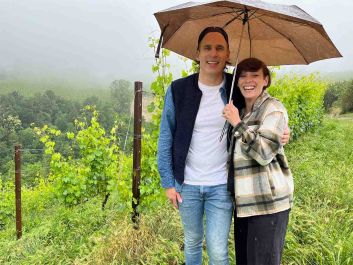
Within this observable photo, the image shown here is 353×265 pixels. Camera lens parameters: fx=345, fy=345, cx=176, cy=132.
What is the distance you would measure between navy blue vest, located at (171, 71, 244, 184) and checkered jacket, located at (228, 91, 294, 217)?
0.30 metres

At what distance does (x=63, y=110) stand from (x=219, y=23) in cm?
10385

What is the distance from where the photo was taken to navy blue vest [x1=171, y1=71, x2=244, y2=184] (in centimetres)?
237

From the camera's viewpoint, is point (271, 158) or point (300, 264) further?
point (300, 264)

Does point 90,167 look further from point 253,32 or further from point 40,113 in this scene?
point 40,113

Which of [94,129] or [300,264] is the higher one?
[94,129]

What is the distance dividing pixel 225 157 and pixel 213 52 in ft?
2.31

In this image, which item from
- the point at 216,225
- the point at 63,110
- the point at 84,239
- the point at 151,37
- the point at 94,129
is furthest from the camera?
the point at 63,110

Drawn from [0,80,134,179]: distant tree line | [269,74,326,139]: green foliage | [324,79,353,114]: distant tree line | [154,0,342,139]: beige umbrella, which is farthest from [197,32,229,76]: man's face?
[0,80,134,179]: distant tree line

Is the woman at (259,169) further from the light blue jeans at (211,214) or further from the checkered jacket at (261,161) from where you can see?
the light blue jeans at (211,214)

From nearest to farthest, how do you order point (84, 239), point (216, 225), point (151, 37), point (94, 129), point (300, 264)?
point (216, 225) < point (300, 264) < point (151, 37) < point (84, 239) < point (94, 129)

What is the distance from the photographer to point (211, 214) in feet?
7.81

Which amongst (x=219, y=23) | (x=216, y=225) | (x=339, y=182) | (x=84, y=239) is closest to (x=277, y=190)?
(x=216, y=225)

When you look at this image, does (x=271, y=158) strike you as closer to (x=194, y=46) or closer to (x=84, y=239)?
(x=194, y=46)

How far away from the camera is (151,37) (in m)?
3.93
